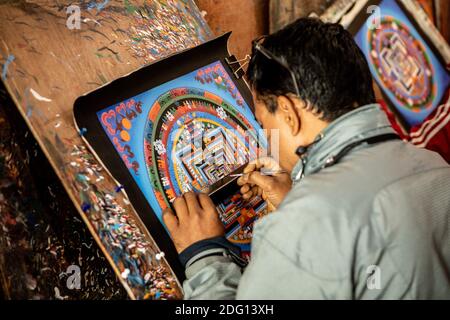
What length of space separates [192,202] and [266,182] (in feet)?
Answer: 0.91

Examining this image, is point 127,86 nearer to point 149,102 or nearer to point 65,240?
point 149,102

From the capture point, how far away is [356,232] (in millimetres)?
961

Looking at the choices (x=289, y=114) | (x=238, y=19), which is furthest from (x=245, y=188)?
(x=238, y=19)

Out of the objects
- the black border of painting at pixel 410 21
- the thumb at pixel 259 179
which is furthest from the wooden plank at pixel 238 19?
the thumb at pixel 259 179

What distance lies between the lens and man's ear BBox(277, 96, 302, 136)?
118 centimetres

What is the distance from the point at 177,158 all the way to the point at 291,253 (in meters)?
0.58

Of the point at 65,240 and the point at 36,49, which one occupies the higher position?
the point at 36,49

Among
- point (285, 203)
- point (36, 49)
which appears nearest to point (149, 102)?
point (36, 49)

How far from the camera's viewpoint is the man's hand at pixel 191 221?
1243 mm

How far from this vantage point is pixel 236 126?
164cm

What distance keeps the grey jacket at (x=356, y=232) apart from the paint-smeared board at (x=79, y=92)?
15 cm

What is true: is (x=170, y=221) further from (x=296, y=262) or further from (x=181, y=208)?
(x=296, y=262)
